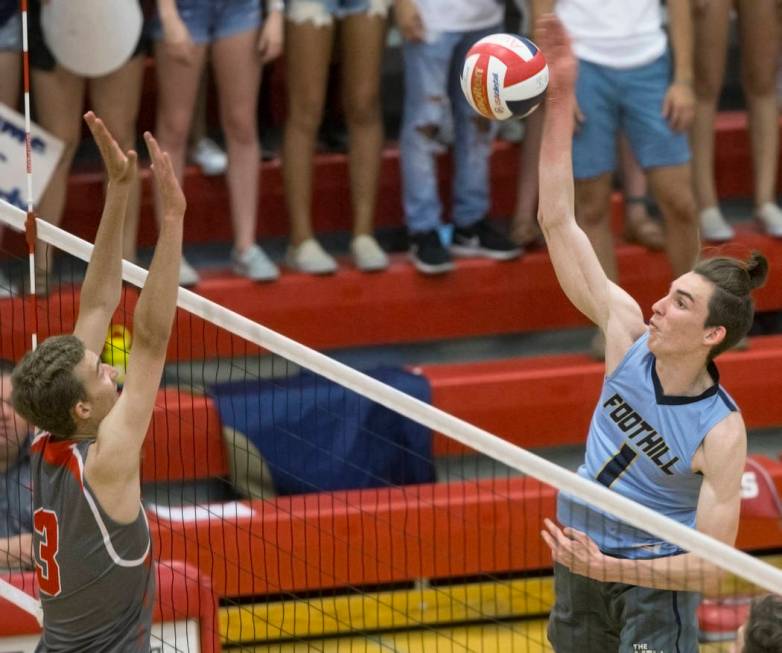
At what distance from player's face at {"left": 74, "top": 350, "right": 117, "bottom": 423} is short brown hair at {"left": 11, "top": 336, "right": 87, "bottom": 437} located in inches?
0.6

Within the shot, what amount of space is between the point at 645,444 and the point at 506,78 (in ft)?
4.47

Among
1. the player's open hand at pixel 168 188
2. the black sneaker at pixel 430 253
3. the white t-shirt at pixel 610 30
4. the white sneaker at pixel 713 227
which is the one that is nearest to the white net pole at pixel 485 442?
the player's open hand at pixel 168 188

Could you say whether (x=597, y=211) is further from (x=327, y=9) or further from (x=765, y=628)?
(x=765, y=628)

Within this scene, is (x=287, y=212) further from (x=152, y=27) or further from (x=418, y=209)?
(x=152, y=27)

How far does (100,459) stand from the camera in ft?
12.5

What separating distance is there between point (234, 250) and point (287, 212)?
1.55ft

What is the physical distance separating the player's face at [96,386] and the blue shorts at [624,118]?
306cm

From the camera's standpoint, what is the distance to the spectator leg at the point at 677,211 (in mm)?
6559

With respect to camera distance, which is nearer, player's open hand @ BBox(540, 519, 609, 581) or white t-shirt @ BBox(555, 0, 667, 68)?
player's open hand @ BBox(540, 519, 609, 581)

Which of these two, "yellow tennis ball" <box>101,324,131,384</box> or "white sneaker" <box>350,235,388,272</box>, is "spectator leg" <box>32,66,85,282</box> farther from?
"white sneaker" <box>350,235,388,272</box>

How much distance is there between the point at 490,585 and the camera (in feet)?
20.9

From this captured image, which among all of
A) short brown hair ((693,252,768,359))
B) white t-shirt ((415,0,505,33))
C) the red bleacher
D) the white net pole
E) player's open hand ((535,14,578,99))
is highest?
player's open hand ((535,14,578,99))

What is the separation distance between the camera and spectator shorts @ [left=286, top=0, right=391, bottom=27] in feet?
21.5

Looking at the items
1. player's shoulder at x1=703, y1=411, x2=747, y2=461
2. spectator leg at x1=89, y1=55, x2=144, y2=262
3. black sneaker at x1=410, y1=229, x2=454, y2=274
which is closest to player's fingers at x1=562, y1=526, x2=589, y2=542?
player's shoulder at x1=703, y1=411, x2=747, y2=461
